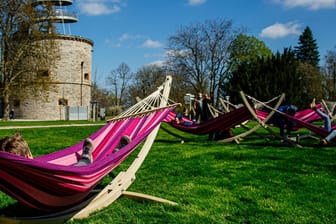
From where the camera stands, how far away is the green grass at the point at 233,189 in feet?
10.1

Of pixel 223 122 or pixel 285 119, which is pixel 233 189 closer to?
pixel 223 122

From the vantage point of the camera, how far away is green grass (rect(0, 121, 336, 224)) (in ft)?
10.1

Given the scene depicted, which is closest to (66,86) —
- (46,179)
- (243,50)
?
(243,50)

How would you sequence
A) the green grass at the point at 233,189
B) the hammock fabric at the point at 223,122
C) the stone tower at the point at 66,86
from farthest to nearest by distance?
the stone tower at the point at 66,86
the hammock fabric at the point at 223,122
the green grass at the point at 233,189

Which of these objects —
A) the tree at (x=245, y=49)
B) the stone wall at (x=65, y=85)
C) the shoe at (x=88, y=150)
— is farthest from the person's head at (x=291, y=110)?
the stone wall at (x=65, y=85)

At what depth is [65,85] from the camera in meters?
31.5

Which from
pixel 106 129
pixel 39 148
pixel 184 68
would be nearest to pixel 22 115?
pixel 184 68

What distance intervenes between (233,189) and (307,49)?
170 feet

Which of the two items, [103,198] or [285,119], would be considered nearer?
[103,198]

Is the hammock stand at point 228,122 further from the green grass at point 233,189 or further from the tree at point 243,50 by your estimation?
the tree at point 243,50

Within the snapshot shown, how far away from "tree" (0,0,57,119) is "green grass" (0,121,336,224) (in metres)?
17.6

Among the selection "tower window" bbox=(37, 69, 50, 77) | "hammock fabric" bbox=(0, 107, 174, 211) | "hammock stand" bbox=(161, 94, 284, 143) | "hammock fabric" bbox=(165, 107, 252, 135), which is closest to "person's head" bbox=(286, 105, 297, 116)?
"hammock stand" bbox=(161, 94, 284, 143)

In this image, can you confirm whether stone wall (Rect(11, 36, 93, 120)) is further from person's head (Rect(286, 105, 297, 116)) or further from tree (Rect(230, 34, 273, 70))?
person's head (Rect(286, 105, 297, 116))

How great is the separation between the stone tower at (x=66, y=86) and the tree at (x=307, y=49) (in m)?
31.5
